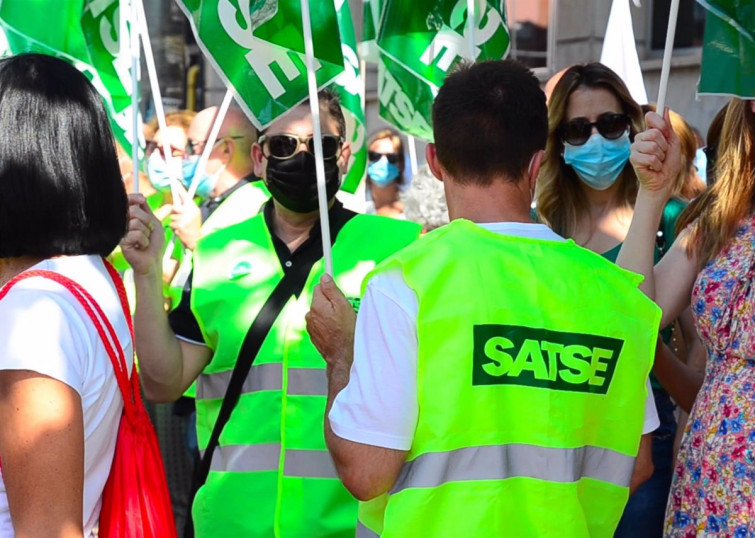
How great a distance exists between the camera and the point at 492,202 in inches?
99.4

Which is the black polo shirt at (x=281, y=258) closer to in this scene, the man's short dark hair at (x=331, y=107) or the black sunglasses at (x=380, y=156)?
the man's short dark hair at (x=331, y=107)

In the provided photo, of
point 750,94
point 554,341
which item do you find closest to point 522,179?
point 554,341

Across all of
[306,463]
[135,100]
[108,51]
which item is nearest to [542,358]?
[306,463]

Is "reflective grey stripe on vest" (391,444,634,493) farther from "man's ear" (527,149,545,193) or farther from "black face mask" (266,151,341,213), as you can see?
"black face mask" (266,151,341,213)

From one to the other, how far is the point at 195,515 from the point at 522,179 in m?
1.68

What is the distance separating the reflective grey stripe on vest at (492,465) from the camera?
7.82 feet

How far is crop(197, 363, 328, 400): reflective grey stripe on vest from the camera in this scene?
3455 millimetres

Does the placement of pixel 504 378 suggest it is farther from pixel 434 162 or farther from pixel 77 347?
pixel 77 347

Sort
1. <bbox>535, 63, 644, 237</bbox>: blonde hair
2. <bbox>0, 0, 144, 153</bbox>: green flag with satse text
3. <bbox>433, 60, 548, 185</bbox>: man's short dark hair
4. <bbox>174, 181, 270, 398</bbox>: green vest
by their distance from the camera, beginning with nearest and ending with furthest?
1. <bbox>433, 60, 548, 185</bbox>: man's short dark hair
2. <bbox>535, 63, 644, 237</bbox>: blonde hair
3. <bbox>0, 0, 144, 153</bbox>: green flag with satse text
4. <bbox>174, 181, 270, 398</bbox>: green vest

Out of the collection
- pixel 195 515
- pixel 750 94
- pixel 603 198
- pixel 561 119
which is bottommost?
pixel 195 515

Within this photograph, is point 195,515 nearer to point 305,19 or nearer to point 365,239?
point 365,239

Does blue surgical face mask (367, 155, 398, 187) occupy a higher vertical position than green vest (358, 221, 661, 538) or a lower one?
lower

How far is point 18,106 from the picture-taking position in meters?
2.28

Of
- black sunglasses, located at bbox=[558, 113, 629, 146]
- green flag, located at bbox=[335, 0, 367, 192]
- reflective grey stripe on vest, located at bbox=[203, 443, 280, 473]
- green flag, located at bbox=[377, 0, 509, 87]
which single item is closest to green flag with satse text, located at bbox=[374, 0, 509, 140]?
green flag, located at bbox=[377, 0, 509, 87]
